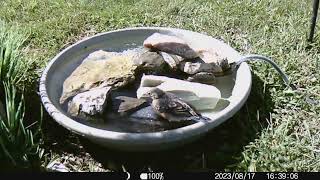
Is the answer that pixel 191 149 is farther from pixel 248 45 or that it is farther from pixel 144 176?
pixel 248 45

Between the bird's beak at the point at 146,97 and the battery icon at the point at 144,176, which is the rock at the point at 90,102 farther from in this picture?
the battery icon at the point at 144,176

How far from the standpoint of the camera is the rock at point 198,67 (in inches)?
126

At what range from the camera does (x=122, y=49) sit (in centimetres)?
364

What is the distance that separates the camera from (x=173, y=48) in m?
3.29

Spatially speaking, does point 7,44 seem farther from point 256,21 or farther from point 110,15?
point 256,21

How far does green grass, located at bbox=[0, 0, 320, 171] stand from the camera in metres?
2.86

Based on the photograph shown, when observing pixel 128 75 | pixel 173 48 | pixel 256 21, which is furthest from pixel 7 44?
pixel 256 21

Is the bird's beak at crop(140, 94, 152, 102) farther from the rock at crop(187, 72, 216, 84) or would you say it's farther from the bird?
the rock at crop(187, 72, 216, 84)

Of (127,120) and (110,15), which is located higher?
(110,15)

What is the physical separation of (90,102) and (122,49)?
813mm

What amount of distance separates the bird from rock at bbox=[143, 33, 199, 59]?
44cm

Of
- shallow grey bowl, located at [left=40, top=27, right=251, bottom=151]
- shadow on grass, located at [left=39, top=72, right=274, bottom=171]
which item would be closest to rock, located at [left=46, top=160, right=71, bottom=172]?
shadow on grass, located at [left=39, top=72, right=274, bottom=171]

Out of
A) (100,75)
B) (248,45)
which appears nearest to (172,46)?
(100,75)

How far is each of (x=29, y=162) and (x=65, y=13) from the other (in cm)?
199
